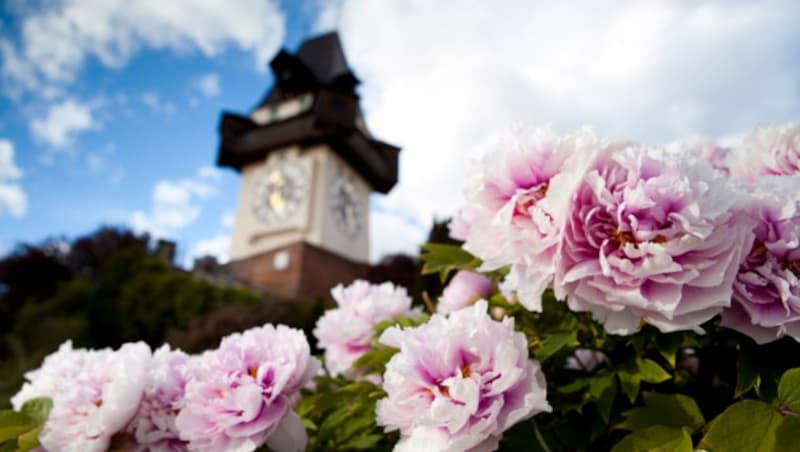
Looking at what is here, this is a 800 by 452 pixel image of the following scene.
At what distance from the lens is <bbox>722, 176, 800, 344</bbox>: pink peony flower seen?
54cm

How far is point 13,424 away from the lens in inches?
30.3

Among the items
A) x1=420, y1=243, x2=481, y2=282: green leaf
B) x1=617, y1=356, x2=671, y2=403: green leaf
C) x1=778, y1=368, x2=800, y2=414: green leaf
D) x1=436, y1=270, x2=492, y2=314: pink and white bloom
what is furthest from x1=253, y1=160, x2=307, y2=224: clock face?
x1=778, y1=368, x2=800, y2=414: green leaf

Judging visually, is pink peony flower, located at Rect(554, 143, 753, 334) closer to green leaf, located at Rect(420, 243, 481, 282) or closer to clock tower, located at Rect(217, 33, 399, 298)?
green leaf, located at Rect(420, 243, 481, 282)

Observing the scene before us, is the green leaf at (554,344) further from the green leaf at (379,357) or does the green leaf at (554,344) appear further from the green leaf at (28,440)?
the green leaf at (28,440)

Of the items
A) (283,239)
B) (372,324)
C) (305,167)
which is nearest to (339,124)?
(305,167)

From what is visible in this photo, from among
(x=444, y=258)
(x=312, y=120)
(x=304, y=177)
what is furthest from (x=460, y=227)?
(x=312, y=120)

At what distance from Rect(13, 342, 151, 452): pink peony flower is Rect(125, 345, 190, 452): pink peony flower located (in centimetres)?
2

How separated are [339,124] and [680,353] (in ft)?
47.0

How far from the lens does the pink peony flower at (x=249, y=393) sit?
697 mm

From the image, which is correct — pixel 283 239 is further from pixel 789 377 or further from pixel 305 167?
pixel 789 377

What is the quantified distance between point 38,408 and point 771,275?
3.60ft

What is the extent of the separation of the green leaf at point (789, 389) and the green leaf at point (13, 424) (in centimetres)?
100

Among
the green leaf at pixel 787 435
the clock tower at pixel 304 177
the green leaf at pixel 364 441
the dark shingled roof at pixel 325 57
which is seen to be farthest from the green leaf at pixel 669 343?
the dark shingled roof at pixel 325 57

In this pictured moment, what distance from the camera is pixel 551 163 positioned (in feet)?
2.08
